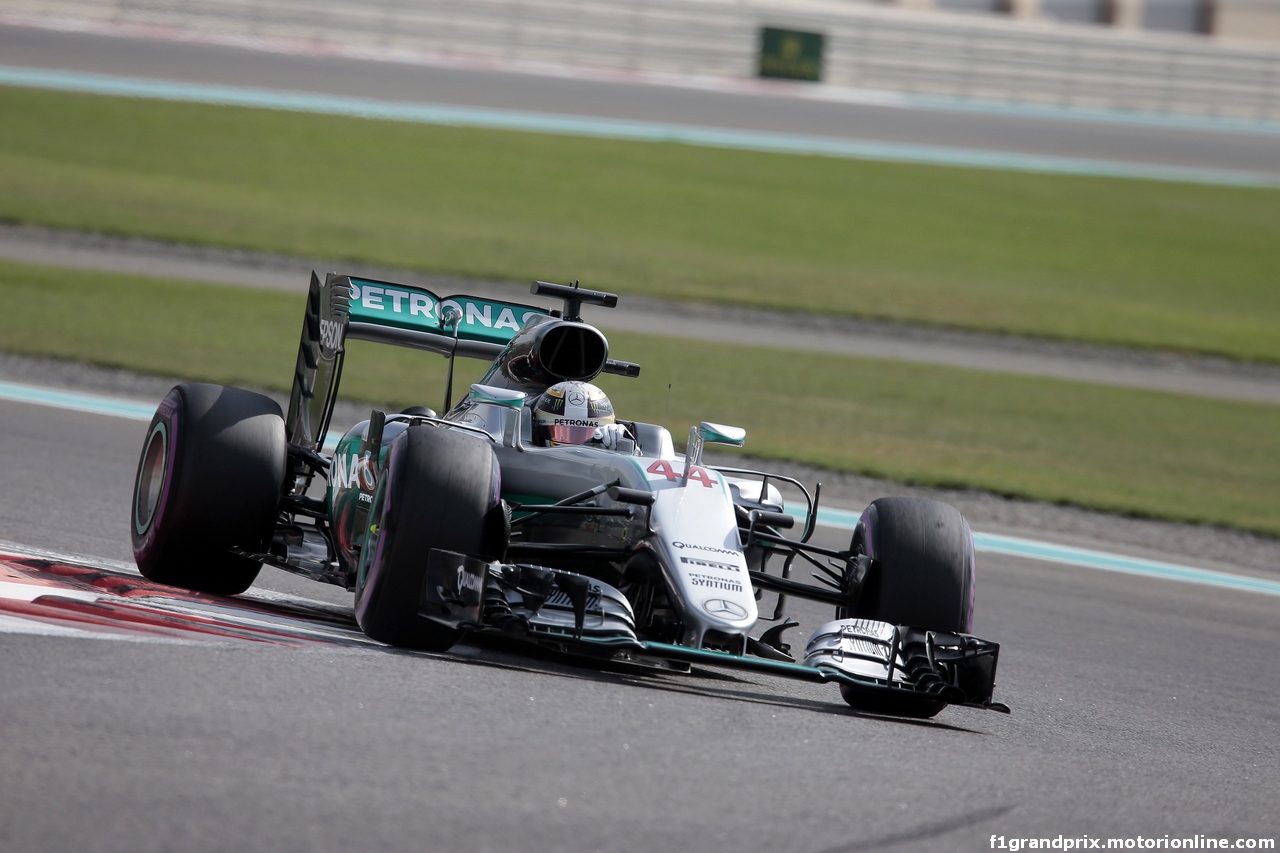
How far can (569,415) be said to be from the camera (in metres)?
6.77

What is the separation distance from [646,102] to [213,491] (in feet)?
96.3

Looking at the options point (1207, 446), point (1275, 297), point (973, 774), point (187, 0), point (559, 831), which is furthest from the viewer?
point (187, 0)

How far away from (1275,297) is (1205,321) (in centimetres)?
391

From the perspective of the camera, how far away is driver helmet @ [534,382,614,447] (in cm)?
676

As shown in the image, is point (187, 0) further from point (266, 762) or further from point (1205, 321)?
point (266, 762)

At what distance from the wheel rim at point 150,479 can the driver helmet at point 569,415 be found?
1.70m

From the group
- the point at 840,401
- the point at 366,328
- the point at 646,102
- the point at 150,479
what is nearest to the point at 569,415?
the point at 366,328

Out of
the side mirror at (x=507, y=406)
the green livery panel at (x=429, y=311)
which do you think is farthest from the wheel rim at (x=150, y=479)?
the side mirror at (x=507, y=406)

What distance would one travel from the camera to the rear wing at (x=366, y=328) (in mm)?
7930

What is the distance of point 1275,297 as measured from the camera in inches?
1070

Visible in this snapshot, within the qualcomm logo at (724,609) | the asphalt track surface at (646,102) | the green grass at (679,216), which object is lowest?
the qualcomm logo at (724,609)

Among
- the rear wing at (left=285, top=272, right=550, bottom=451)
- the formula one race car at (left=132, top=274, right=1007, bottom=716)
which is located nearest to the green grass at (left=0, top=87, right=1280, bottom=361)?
the rear wing at (left=285, top=272, right=550, bottom=451)

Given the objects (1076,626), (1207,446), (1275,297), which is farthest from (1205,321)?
(1076,626)

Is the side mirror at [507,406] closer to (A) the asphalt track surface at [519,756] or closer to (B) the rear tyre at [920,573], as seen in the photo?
(A) the asphalt track surface at [519,756]
